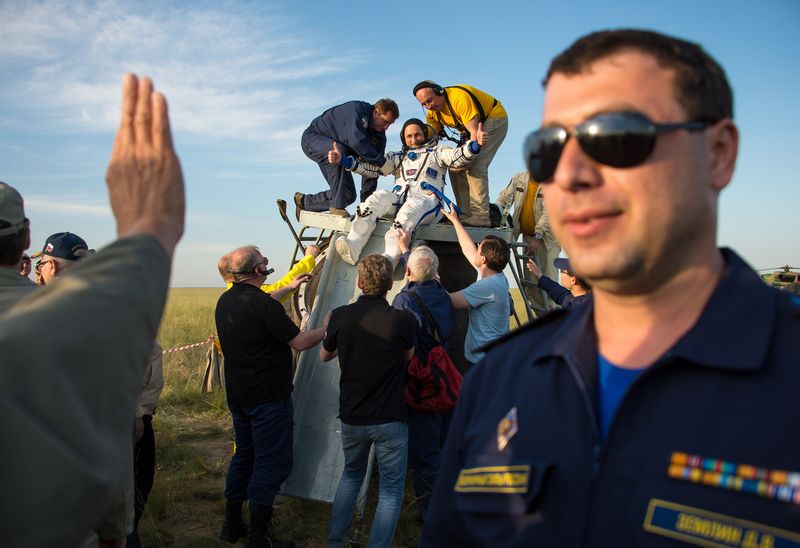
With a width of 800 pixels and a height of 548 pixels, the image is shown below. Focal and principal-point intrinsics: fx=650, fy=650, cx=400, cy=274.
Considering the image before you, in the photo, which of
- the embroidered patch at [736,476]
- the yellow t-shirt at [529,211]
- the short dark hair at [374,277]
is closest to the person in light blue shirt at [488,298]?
the short dark hair at [374,277]

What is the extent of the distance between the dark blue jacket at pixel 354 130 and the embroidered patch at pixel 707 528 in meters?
6.02

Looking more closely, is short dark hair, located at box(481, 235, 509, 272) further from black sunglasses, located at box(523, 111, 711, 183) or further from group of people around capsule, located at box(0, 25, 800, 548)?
black sunglasses, located at box(523, 111, 711, 183)

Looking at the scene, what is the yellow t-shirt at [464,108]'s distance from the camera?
23.0 ft

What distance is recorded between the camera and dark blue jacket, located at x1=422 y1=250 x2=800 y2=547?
4.14 feet

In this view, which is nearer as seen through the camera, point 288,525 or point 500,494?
point 500,494

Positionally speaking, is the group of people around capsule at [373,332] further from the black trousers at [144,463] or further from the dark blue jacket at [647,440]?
the dark blue jacket at [647,440]

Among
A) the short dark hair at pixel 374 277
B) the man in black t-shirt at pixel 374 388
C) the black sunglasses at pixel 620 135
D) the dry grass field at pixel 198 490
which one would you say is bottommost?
the dry grass field at pixel 198 490

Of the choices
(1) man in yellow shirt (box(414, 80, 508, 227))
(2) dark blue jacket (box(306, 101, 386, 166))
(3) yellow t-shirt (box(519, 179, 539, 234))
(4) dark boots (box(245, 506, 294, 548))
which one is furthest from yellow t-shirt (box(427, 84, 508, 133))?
(4) dark boots (box(245, 506, 294, 548))

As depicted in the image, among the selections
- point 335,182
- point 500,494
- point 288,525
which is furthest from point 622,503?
point 335,182

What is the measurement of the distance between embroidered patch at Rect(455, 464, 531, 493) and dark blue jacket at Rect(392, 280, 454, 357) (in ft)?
10.4

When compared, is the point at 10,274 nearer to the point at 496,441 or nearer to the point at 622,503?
the point at 496,441

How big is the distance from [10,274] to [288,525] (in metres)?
3.84

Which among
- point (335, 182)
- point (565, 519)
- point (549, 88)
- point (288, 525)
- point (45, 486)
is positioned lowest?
point (288, 525)

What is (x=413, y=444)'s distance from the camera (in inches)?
196
